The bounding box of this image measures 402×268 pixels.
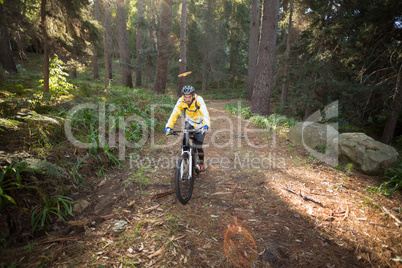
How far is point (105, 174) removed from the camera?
4.84 meters

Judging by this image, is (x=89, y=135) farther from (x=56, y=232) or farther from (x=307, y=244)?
(x=307, y=244)

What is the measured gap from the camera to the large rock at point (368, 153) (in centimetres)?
509

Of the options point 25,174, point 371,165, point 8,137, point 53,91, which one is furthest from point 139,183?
point 371,165

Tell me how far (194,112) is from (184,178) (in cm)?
170

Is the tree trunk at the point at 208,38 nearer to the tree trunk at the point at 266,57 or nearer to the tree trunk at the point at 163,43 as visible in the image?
the tree trunk at the point at 163,43

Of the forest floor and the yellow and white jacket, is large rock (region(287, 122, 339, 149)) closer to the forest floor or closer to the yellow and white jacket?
the forest floor

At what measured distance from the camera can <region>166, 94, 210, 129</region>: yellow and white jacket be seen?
Answer: 4500 mm

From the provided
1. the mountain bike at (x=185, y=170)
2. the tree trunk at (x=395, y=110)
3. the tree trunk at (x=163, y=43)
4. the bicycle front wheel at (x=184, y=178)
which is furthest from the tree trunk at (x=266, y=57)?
the bicycle front wheel at (x=184, y=178)

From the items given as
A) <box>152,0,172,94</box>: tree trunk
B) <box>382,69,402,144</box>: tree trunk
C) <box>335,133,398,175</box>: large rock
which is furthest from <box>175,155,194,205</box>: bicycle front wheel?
<box>152,0,172,94</box>: tree trunk

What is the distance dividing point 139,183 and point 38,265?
2330 millimetres

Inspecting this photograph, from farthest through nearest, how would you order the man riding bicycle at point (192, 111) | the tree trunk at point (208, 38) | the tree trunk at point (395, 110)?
the tree trunk at point (208, 38)
the tree trunk at point (395, 110)
the man riding bicycle at point (192, 111)

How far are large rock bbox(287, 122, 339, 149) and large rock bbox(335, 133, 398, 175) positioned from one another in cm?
57

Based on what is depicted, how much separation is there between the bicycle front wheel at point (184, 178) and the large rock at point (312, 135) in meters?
5.12

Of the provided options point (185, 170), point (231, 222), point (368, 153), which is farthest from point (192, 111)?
point (368, 153)
